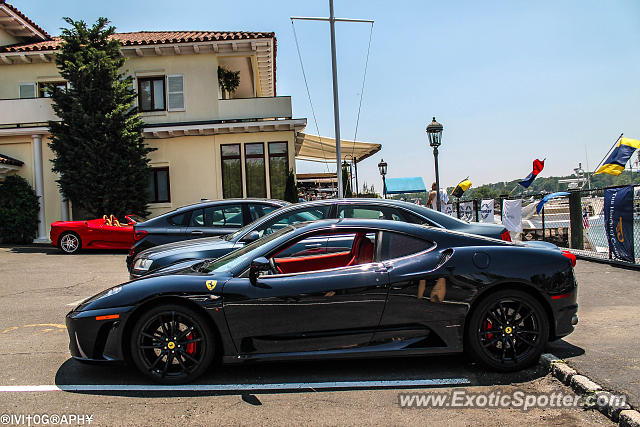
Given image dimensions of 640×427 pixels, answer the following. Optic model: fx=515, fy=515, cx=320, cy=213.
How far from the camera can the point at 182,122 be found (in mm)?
19125

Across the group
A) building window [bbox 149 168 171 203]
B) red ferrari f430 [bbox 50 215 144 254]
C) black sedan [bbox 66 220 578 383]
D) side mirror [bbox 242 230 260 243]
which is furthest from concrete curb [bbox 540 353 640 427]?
building window [bbox 149 168 171 203]

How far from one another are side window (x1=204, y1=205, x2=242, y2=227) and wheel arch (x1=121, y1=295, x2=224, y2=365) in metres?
4.77

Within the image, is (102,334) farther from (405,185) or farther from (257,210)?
(405,185)

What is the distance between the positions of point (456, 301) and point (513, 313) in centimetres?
53

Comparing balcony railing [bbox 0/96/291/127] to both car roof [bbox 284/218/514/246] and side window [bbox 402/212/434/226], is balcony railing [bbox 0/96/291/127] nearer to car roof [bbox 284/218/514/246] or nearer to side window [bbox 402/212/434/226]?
side window [bbox 402/212/434/226]

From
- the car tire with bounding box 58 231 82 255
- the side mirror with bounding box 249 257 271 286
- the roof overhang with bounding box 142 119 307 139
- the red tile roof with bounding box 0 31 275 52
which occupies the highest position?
the red tile roof with bounding box 0 31 275 52

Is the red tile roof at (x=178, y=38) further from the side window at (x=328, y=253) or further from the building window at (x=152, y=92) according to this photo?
the side window at (x=328, y=253)

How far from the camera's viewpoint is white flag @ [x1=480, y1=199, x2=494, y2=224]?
15.6 metres

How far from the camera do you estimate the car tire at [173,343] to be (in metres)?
4.22

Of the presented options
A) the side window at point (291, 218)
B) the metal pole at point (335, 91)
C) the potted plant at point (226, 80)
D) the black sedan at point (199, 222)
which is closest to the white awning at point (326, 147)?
the metal pole at point (335, 91)

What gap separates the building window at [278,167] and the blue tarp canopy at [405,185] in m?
13.8

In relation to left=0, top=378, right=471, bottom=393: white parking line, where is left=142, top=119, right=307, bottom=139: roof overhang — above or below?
above

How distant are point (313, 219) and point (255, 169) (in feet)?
43.5

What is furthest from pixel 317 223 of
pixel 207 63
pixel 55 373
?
pixel 207 63
